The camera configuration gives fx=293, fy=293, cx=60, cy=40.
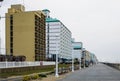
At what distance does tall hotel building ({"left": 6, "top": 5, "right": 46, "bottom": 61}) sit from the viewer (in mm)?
111306

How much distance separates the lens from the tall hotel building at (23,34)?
11131cm

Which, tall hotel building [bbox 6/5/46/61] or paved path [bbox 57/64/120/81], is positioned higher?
tall hotel building [bbox 6/5/46/61]

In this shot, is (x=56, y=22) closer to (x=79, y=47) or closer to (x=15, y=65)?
(x=79, y=47)

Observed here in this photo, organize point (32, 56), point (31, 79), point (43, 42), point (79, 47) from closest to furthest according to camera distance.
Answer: point (31, 79) < point (32, 56) < point (43, 42) < point (79, 47)

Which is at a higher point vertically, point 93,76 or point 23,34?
point 23,34

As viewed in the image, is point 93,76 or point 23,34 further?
point 23,34

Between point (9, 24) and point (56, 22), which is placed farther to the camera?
point (56, 22)

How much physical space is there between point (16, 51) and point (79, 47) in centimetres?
6897

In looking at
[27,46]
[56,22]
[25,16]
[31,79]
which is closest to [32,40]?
[27,46]

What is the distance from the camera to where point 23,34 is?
373 feet

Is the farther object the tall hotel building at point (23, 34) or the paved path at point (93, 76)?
the tall hotel building at point (23, 34)

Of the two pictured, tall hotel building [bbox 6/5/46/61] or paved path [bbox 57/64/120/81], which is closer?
paved path [bbox 57/64/120/81]

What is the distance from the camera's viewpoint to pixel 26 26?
374 feet

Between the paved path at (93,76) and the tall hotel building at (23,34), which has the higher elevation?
the tall hotel building at (23,34)
